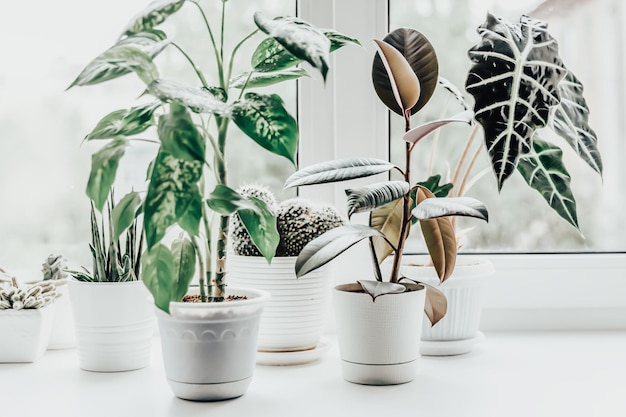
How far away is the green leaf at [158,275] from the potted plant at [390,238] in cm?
19

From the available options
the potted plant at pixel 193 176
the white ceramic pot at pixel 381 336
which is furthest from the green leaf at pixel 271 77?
the white ceramic pot at pixel 381 336

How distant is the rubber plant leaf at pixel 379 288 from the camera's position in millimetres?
964

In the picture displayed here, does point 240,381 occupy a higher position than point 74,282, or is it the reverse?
point 74,282

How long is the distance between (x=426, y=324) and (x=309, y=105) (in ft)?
1.61

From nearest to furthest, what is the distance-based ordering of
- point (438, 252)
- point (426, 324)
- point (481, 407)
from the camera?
1. point (481, 407)
2. point (438, 252)
3. point (426, 324)

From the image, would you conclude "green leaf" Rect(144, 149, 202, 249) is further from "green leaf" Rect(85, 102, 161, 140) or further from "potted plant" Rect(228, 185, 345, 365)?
"potted plant" Rect(228, 185, 345, 365)

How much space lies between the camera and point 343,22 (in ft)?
4.47

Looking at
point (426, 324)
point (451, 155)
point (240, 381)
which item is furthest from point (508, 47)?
point (240, 381)

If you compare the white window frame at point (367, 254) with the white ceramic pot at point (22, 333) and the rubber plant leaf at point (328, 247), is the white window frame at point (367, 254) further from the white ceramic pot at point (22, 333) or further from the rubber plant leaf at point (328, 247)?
the white ceramic pot at point (22, 333)

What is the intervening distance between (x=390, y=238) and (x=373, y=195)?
155 mm

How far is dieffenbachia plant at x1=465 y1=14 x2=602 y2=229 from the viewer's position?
3.49 ft

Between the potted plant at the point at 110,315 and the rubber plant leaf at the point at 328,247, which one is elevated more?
the rubber plant leaf at the point at 328,247

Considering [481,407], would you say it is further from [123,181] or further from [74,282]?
[123,181]

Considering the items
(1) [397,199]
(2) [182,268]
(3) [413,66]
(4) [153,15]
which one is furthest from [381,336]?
(4) [153,15]
